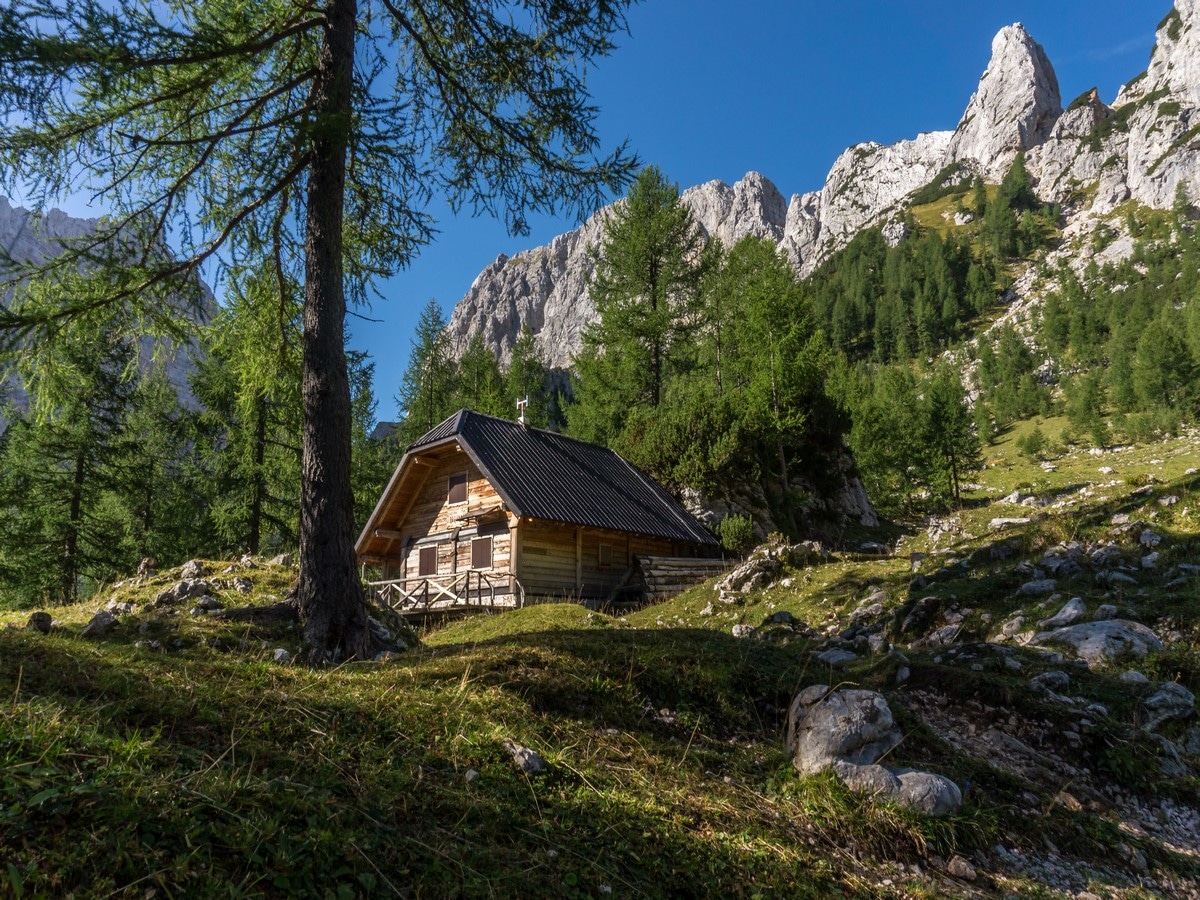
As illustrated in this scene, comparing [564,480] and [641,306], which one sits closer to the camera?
[564,480]

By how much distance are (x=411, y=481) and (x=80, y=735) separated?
20244mm

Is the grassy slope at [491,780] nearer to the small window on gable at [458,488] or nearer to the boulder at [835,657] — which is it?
the boulder at [835,657]

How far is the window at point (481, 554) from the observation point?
19.8m

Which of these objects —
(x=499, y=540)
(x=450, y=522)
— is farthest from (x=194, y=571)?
(x=450, y=522)

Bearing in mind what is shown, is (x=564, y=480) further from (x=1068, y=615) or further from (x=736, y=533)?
(x=1068, y=615)

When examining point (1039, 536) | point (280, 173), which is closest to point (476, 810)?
point (280, 173)

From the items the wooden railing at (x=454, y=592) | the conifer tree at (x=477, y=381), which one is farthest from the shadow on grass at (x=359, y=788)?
the conifer tree at (x=477, y=381)

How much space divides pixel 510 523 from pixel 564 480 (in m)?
3.10

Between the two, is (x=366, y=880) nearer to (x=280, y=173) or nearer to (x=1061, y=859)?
(x=1061, y=859)

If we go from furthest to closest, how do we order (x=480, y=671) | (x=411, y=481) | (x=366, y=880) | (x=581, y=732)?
(x=411, y=481)
(x=480, y=671)
(x=581, y=732)
(x=366, y=880)

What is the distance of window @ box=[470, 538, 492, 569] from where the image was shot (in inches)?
779

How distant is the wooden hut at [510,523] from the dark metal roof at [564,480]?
0.05m

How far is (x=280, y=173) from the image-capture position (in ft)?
22.7

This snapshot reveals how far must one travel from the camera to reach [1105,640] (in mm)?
6691
